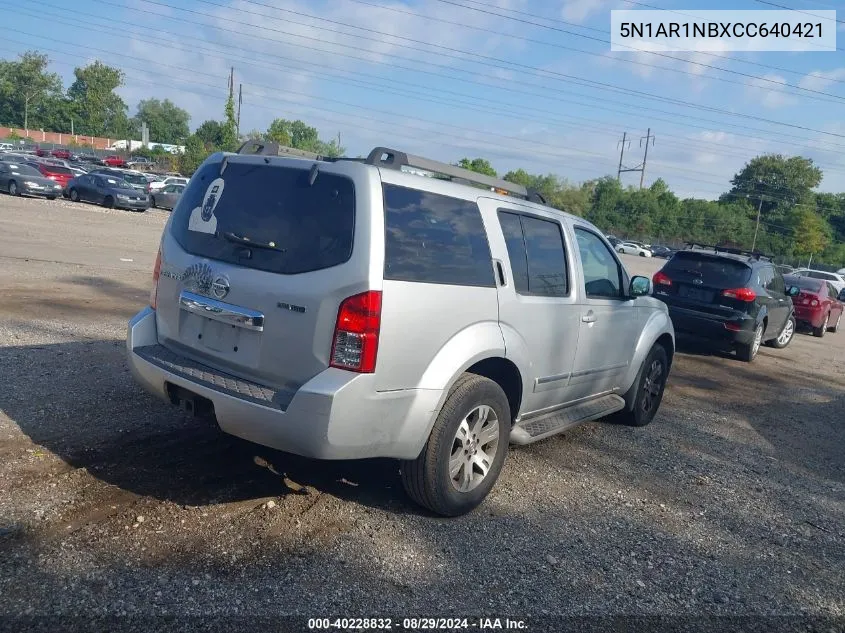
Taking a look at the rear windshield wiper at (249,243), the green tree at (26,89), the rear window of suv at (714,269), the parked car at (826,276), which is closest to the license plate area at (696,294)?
the rear window of suv at (714,269)

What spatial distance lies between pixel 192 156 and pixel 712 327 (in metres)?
63.9

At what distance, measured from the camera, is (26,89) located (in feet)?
349

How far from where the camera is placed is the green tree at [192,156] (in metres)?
66.7

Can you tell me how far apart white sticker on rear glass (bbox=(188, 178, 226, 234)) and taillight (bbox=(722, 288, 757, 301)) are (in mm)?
8774

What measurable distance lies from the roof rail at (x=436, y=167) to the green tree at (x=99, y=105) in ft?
338

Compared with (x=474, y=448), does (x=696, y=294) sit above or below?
above

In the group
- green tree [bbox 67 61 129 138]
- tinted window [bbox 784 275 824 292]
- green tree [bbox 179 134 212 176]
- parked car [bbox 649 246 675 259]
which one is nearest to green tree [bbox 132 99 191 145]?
green tree [bbox 67 61 129 138]

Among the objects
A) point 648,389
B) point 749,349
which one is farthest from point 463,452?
point 749,349

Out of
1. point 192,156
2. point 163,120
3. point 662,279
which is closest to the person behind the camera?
point 662,279

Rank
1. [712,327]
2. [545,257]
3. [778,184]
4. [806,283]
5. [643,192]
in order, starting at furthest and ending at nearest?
[778,184] → [643,192] → [806,283] → [712,327] → [545,257]

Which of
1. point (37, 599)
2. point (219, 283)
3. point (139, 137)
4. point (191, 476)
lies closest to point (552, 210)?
point (219, 283)

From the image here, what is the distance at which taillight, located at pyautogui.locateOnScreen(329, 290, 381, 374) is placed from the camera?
361 centimetres

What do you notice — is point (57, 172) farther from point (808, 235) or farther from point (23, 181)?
point (808, 235)

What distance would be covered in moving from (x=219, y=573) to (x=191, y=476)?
3.82 ft
